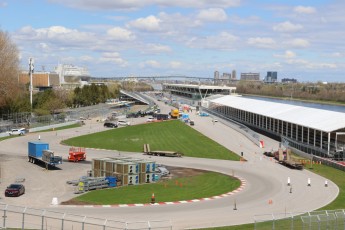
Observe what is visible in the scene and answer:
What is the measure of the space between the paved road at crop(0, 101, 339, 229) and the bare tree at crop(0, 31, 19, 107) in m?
34.4

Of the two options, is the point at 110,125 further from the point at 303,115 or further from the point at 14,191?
the point at 14,191

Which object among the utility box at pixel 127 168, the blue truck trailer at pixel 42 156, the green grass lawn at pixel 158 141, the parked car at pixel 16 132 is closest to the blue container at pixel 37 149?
the blue truck trailer at pixel 42 156

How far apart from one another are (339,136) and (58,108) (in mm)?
87950

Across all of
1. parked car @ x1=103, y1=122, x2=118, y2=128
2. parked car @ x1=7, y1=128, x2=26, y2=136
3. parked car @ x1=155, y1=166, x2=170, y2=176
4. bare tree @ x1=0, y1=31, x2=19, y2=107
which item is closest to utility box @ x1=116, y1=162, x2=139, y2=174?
parked car @ x1=155, y1=166, x2=170, y2=176

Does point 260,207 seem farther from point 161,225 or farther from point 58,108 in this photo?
point 58,108

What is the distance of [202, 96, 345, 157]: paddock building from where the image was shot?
67912 mm

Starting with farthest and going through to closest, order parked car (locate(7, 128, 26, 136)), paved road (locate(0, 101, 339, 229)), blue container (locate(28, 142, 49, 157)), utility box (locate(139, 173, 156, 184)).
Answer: parked car (locate(7, 128, 26, 136)) → blue container (locate(28, 142, 49, 157)) → utility box (locate(139, 173, 156, 184)) → paved road (locate(0, 101, 339, 229))

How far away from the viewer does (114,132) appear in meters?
99.3

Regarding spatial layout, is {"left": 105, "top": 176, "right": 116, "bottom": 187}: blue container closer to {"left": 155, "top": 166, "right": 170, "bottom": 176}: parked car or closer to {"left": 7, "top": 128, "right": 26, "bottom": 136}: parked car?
{"left": 155, "top": 166, "right": 170, "bottom": 176}: parked car

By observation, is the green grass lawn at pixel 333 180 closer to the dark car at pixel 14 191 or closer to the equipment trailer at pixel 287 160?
the equipment trailer at pixel 287 160

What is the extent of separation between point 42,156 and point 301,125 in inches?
1522

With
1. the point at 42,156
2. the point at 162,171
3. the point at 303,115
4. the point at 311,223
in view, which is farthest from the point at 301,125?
the point at 311,223

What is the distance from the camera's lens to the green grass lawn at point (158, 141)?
75312 mm

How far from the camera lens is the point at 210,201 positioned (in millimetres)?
41938
